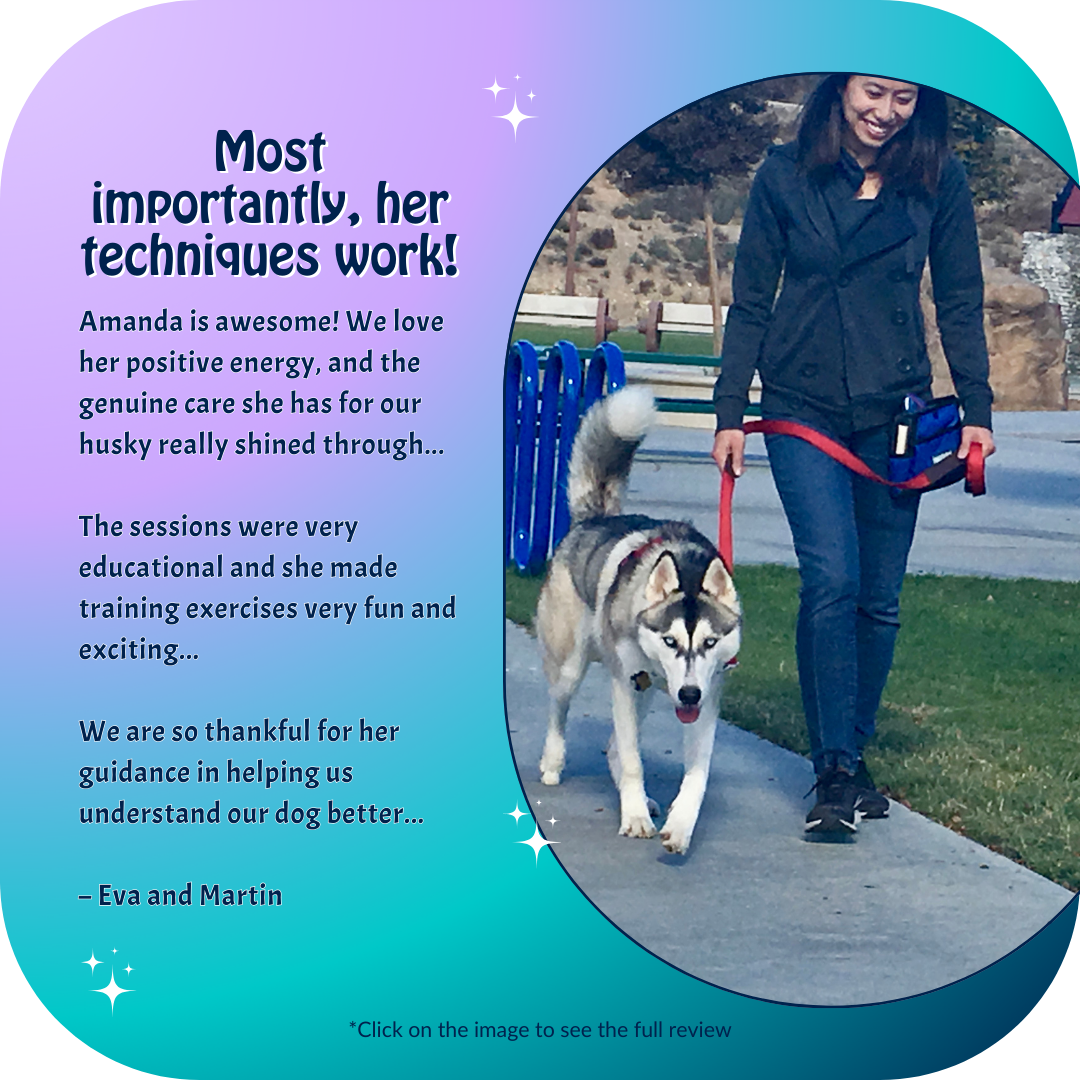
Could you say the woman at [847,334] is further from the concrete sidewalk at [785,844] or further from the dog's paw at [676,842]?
the dog's paw at [676,842]

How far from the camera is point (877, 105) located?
15.3 feet

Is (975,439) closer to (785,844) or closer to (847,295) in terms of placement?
(847,295)

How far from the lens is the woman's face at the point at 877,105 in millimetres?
4641

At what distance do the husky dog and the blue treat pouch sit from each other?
518 mm

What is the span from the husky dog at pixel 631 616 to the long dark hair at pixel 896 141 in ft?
2.36

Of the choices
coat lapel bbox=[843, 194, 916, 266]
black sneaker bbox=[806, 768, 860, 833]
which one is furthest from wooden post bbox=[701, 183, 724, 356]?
black sneaker bbox=[806, 768, 860, 833]

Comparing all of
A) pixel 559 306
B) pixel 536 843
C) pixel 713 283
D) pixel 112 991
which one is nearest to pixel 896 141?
pixel 713 283

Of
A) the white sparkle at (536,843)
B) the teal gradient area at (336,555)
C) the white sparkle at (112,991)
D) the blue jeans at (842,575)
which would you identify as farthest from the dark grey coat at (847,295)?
the white sparkle at (112,991)

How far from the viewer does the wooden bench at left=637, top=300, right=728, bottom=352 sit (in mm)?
4785

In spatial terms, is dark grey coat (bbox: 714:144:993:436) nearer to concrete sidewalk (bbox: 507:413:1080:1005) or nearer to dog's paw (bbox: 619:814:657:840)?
concrete sidewalk (bbox: 507:413:1080:1005)

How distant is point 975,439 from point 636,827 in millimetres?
1278

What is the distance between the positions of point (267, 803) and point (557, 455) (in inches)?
48.5

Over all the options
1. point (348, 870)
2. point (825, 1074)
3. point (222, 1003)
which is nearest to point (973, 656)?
point (825, 1074)

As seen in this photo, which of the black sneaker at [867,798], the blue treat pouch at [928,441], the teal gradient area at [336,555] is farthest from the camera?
the black sneaker at [867,798]
